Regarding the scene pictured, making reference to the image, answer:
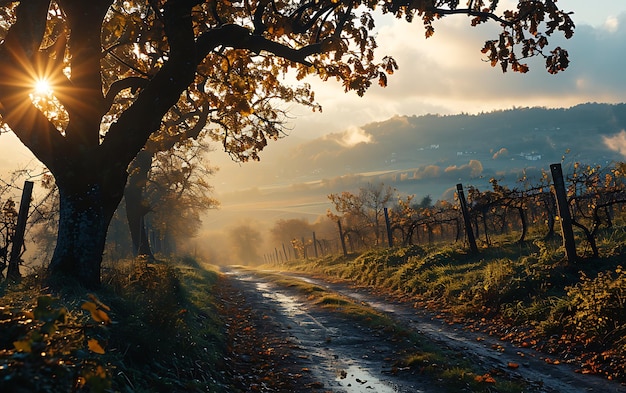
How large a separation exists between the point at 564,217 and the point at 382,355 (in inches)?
283

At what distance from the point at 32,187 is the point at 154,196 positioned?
34.7m

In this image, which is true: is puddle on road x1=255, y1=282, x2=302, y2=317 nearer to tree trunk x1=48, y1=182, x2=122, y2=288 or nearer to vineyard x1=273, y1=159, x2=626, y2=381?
vineyard x1=273, y1=159, x2=626, y2=381

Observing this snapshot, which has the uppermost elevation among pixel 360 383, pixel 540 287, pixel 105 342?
pixel 105 342

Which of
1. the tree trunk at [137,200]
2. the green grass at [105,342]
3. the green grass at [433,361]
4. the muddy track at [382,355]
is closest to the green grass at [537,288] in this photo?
the muddy track at [382,355]

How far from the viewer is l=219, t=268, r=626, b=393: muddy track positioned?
276 inches

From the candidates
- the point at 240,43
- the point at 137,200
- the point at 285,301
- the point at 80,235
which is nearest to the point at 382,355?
the point at 80,235

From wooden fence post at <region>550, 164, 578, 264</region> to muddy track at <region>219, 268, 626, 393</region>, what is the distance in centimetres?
387

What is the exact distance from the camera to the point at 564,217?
40.1 feet

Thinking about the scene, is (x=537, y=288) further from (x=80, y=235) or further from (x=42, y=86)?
(x=42, y=86)

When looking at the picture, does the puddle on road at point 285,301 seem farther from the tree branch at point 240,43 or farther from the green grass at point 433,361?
the tree branch at point 240,43

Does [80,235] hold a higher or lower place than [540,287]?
higher

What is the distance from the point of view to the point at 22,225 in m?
10.9

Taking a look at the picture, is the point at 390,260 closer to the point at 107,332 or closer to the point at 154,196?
the point at 107,332

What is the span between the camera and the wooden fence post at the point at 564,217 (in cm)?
1191
